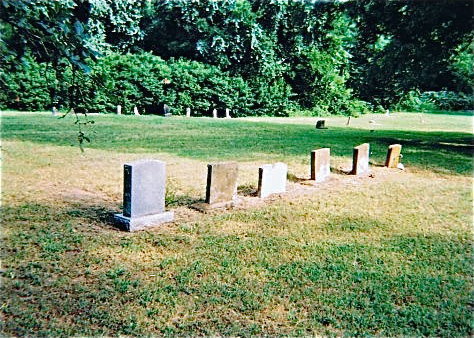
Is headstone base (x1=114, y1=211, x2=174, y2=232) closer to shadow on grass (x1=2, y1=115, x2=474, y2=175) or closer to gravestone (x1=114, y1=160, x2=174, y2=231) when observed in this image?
gravestone (x1=114, y1=160, x2=174, y2=231)

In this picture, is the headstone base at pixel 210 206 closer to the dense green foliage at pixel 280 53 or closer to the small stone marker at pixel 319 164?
the small stone marker at pixel 319 164

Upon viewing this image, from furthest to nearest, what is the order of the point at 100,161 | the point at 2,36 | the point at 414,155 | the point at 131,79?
1. the point at 131,79
2. the point at 414,155
3. the point at 100,161
4. the point at 2,36

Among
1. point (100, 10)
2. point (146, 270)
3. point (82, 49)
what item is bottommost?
point (146, 270)

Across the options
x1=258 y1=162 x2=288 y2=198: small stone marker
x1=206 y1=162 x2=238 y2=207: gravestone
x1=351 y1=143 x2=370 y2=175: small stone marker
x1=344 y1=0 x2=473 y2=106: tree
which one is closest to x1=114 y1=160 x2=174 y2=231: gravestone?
x1=206 y1=162 x2=238 y2=207: gravestone

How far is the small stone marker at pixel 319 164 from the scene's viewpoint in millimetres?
9477

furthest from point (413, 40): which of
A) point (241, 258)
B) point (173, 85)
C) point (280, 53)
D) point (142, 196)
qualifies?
point (280, 53)

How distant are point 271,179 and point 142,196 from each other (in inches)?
117

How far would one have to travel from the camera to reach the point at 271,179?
8.30m

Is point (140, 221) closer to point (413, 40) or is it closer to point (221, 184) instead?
point (221, 184)

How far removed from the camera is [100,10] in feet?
101

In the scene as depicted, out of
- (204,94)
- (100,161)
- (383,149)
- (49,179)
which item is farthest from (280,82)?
(49,179)

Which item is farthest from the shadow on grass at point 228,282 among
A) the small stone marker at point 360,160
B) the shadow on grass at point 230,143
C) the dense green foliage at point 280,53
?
the dense green foliage at point 280,53

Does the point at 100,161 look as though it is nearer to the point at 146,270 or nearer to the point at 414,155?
the point at 146,270

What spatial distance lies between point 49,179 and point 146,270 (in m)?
4.92
